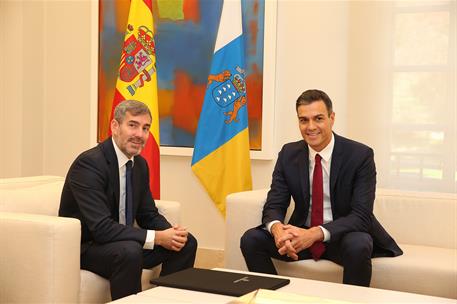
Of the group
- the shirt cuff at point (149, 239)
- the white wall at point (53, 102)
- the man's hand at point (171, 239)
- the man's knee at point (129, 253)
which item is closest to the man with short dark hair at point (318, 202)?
the man's hand at point (171, 239)

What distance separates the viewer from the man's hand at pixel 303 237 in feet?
10.0

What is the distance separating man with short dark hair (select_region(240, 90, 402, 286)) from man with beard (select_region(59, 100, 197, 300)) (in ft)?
1.43

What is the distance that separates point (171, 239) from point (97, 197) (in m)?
0.41

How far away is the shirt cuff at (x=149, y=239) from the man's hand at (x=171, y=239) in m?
0.02

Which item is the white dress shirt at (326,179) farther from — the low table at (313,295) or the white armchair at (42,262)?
the white armchair at (42,262)

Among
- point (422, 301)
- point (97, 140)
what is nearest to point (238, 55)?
point (97, 140)

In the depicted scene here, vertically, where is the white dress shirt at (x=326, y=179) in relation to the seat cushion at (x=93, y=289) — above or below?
above

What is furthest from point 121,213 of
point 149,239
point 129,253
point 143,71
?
point 143,71

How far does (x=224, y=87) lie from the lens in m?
4.53

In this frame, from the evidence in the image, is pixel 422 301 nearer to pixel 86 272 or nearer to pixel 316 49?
pixel 86 272

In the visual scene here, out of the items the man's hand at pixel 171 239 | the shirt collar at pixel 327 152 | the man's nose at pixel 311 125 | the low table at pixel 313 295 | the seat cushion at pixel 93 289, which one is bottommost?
the seat cushion at pixel 93 289

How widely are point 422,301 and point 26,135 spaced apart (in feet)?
13.3

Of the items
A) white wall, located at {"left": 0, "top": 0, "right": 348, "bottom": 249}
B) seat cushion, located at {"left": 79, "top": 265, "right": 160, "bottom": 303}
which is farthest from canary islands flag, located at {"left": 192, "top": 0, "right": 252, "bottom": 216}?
seat cushion, located at {"left": 79, "top": 265, "right": 160, "bottom": 303}

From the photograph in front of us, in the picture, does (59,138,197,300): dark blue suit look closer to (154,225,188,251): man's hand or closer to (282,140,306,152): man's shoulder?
(154,225,188,251): man's hand
